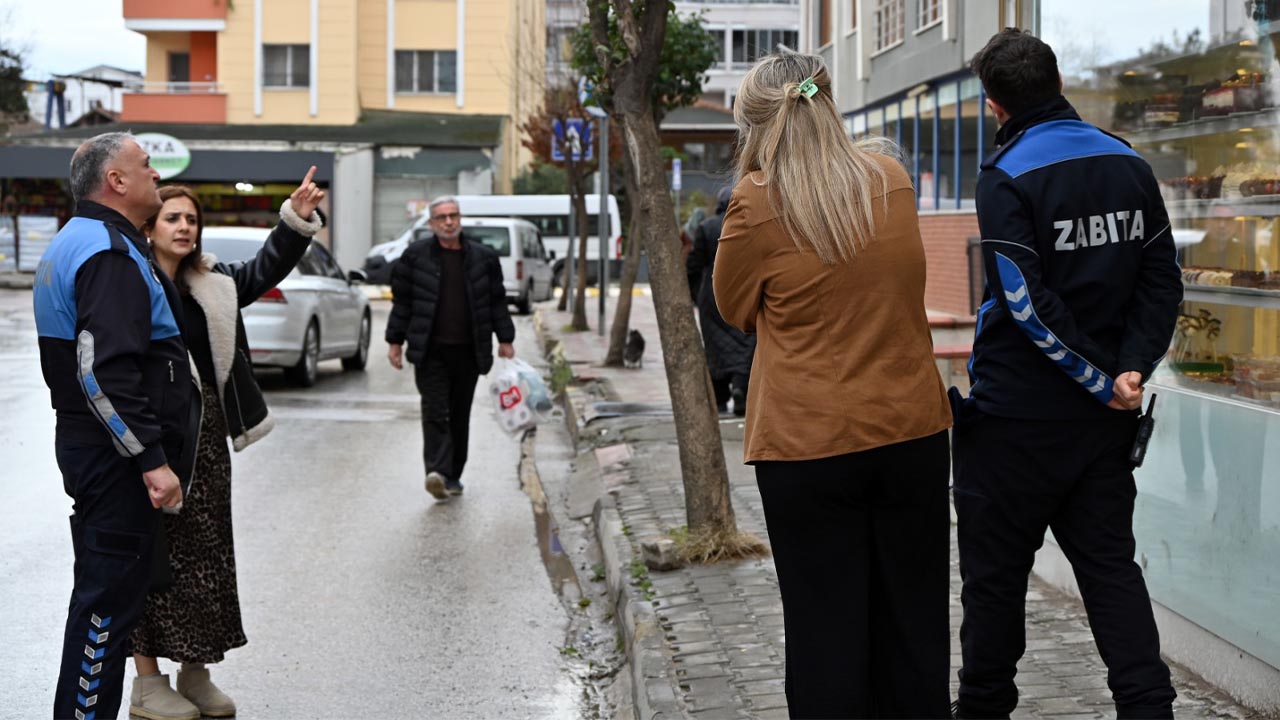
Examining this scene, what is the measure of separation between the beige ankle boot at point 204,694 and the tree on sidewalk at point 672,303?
7.82ft

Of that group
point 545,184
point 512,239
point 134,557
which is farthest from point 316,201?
point 545,184

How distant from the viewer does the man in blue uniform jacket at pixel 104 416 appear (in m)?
4.18

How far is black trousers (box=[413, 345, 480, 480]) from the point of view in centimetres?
949

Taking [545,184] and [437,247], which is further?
[545,184]

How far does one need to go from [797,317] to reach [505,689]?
8.77 feet

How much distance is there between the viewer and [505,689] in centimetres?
566

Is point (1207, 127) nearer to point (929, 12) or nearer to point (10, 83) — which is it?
point (929, 12)

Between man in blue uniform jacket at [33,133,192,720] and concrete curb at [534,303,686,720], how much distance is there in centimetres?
166

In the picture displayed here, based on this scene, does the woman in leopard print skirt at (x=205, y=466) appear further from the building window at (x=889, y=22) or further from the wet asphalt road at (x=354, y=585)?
the building window at (x=889, y=22)

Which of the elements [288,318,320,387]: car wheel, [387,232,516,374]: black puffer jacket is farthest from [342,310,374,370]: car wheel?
[387,232,516,374]: black puffer jacket

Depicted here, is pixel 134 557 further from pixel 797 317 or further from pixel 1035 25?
pixel 1035 25

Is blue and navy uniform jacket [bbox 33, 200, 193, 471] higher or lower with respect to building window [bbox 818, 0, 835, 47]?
lower

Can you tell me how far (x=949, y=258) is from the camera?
64.3ft

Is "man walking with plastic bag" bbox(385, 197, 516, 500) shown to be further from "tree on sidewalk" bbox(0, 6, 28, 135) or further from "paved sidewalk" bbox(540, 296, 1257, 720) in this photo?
"tree on sidewalk" bbox(0, 6, 28, 135)
